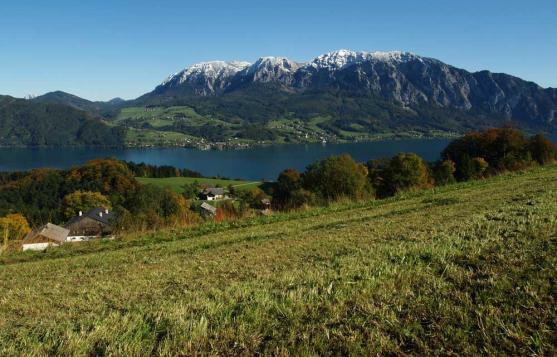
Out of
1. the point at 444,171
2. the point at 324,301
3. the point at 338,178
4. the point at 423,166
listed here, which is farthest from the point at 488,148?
the point at 324,301

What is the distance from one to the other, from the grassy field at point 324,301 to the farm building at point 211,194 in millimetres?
82942

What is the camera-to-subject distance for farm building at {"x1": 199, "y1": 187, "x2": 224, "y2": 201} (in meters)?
90.8

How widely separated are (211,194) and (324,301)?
3577 inches

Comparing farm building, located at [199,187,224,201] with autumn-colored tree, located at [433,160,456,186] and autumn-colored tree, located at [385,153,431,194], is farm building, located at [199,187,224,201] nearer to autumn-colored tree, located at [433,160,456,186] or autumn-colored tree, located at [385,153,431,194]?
autumn-colored tree, located at [385,153,431,194]

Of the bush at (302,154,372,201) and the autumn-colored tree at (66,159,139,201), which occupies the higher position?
the bush at (302,154,372,201)

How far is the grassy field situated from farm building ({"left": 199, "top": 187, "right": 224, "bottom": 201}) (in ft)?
272

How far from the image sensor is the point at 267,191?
91.9 meters

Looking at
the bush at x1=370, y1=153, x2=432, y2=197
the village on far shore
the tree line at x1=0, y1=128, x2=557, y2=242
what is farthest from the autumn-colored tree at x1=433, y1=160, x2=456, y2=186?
the village on far shore

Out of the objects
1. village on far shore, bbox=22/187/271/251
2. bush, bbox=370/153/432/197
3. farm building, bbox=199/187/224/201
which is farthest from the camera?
farm building, bbox=199/187/224/201

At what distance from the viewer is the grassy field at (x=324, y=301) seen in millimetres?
2984

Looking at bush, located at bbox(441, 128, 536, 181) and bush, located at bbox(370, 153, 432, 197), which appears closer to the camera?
bush, located at bbox(370, 153, 432, 197)

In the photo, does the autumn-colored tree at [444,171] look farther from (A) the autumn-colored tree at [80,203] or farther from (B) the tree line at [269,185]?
(A) the autumn-colored tree at [80,203]

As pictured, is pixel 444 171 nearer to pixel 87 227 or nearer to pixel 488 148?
pixel 488 148

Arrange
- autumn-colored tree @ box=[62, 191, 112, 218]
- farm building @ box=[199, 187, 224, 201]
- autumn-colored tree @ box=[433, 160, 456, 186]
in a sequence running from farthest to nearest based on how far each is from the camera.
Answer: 1. farm building @ box=[199, 187, 224, 201]
2. autumn-colored tree @ box=[62, 191, 112, 218]
3. autumn-colored tree @ box=[433, 160, 456, 186]
